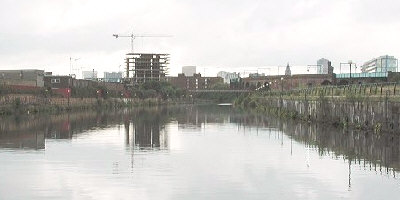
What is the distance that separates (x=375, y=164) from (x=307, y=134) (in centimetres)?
2397

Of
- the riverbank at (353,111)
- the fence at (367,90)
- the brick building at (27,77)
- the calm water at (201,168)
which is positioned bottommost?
the calm water at (201,168)

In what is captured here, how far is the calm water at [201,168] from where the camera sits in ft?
87.0

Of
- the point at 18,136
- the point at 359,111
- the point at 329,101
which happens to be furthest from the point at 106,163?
the point at 329,101

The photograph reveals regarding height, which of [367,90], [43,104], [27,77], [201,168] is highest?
[27,77]

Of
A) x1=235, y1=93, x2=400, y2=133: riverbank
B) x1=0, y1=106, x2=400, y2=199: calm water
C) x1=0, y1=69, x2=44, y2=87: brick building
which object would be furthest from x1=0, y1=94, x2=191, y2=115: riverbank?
x1=0, y1=106, x2=400, y2=199: calm water

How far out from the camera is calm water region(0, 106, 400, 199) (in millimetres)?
26516

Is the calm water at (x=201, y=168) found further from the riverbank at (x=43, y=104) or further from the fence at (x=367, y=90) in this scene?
the riverbank at (x=43, y=104)

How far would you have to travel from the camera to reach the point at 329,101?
2921 inches

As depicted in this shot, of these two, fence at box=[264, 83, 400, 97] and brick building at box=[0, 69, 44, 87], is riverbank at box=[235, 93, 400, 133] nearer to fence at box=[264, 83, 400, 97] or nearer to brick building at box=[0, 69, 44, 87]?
fence at box=[264, 83, 400, 97]

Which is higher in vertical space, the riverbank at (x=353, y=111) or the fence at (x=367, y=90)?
the fence at (x=367, y=90)

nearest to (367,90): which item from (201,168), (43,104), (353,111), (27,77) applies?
(353,111)

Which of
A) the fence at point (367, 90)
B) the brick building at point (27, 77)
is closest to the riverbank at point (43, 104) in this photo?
the brick building at point (27, 77)

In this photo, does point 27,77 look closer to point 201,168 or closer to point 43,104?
point 43,104

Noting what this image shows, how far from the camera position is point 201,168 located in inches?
1351
